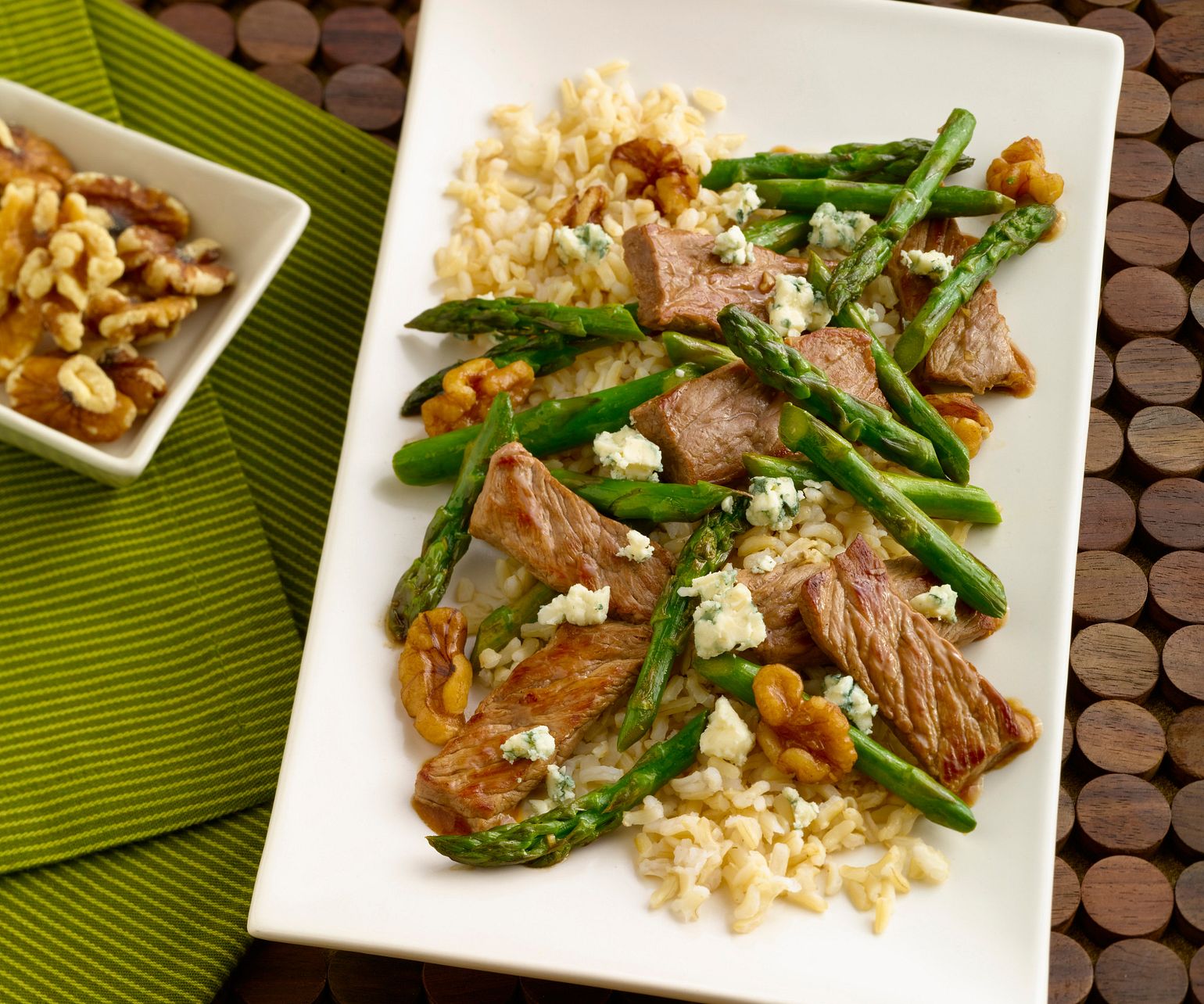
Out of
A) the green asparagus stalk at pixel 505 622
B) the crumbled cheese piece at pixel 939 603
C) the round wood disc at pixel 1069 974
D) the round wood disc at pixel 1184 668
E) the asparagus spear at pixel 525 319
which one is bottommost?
the round wood disc at pixel 1069 974

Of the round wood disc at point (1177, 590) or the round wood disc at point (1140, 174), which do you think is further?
the round wood disc at point (1140, 174)

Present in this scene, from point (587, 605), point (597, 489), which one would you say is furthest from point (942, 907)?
point (597, 489)

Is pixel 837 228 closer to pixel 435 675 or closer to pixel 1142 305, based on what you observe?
pixel 1142 305

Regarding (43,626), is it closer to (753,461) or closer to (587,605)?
(587,605)

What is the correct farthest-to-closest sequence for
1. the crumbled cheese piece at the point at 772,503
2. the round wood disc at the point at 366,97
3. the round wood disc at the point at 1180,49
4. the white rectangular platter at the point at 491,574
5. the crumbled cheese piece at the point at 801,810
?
the round wood disc at the point at 366,97, the round wood disc at the point at 1180,49, the crumbled cheese piece at the point at 772,503, the crumbled cheese piece at the point at 801,810, the white rectangular platter at the point at 491,574

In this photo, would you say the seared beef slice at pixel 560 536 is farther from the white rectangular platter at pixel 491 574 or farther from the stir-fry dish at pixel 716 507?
the white rectangular platter at pixel 491 574

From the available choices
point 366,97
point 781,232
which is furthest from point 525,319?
point 366,97

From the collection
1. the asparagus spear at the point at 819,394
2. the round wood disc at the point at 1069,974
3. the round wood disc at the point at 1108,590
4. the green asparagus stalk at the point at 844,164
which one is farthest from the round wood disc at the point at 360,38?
the round wood disc at the point at 1069,974
